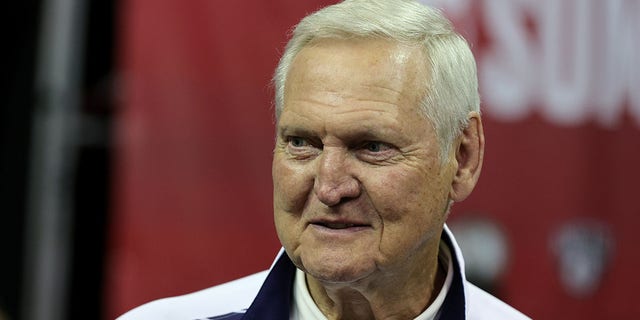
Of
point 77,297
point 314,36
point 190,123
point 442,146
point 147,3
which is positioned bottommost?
point 77,297

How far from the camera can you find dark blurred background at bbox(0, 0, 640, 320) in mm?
4383

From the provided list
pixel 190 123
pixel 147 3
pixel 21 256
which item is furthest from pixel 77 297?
pixel 147 3

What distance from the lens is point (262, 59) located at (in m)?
4.61

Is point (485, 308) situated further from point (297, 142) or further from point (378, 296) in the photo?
point (297, 142)

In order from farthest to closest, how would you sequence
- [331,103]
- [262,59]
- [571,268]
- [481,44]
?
[571,268], [481,44], [262,59], [331,103]

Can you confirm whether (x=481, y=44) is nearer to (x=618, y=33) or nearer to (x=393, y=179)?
(x=618, y=33)

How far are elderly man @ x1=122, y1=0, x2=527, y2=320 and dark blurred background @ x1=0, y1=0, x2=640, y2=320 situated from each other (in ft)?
6.75

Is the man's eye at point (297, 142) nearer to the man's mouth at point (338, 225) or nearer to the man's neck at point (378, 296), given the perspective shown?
the man's mouth at point (338, 225)

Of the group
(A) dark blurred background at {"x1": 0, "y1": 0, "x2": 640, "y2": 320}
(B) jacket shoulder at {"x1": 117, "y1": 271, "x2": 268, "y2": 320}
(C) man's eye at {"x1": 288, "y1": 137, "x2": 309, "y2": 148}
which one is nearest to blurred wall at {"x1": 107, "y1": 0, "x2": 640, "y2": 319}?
(A) dark blurred background at {"x1": 0, "y1": 0, "x2": 640, "y2": 320}

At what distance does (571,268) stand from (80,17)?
2.46 metres

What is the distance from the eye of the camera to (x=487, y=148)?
17.7 ft

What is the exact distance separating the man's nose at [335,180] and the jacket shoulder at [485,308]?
1.35 feet

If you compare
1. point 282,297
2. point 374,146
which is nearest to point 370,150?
point 374,146

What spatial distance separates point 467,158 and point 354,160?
30 cm
